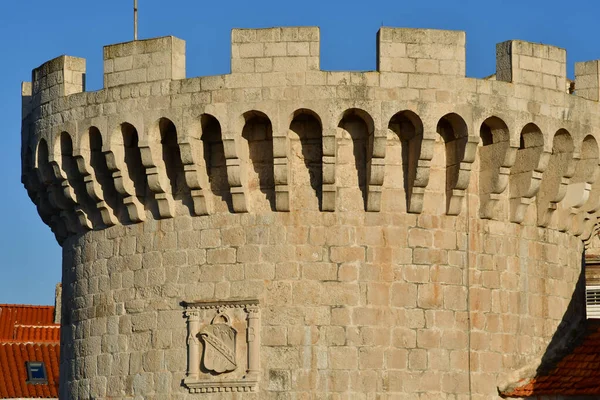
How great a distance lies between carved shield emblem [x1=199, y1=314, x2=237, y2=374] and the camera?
17.5 m

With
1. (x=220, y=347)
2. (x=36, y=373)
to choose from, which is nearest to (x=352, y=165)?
(x=220, y=347)

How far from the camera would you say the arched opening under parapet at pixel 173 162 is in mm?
18250

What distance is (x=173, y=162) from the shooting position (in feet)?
60.3

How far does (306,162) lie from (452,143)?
1870 millimetres

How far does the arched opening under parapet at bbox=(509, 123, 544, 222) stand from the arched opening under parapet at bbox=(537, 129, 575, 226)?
0.33m

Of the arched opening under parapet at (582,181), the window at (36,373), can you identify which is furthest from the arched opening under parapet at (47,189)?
the window at (36,373)

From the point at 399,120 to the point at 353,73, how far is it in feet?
2.92

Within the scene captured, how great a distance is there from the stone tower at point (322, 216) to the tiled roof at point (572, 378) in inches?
9.1

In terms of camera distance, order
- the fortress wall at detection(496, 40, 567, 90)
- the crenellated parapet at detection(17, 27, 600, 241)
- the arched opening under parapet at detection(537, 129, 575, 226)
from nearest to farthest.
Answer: the crenellated parapet at detection(17, 27, 600, 241) < the fortress wall at detection(496, 40, 567, 90) < the arched opening under parapet at detection(537, 129, 575, 226)

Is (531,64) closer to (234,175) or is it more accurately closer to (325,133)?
(325,133)

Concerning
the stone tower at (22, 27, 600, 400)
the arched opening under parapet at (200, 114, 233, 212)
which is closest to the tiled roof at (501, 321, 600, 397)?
the stone tower at (22, 27, 600, 400)

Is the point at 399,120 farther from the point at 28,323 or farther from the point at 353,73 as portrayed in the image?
the point at 28,323

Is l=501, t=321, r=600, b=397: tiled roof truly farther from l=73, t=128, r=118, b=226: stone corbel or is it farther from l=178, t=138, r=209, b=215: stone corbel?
l=73, t=128, r=118, b=226: stone corbel

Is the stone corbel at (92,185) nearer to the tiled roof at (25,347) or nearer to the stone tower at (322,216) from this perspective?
the stone tower at (322,216)
